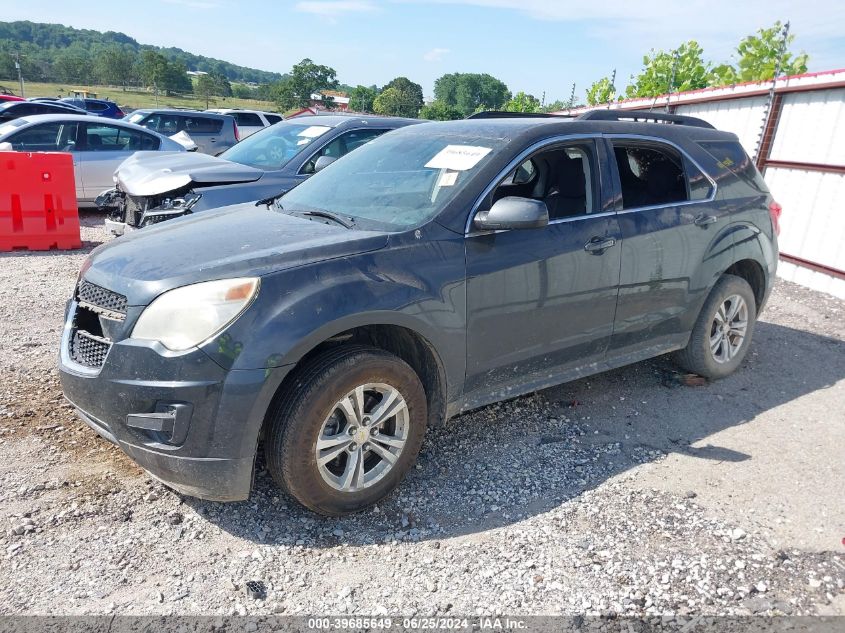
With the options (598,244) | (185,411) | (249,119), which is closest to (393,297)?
(185,411)

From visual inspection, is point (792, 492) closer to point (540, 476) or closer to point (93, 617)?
point (540, 476)

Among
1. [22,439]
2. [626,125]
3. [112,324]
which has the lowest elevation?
Answer: [22,439]

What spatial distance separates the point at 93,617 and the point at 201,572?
43cm

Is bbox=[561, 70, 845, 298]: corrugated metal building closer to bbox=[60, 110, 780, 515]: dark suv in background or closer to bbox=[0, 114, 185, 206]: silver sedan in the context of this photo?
bbox=[60, 110, 780, 515]: dark suv in background

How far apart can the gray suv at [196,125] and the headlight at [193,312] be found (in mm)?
14657

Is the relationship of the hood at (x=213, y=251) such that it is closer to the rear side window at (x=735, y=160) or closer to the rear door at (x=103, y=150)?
the rear side window at (x=735, y=160)

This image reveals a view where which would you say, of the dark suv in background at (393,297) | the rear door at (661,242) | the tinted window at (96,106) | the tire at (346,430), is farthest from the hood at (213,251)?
the tinted window at (96,106)

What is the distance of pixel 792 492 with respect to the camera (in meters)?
3.64

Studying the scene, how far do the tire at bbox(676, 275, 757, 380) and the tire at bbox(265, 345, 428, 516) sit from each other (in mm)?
2536

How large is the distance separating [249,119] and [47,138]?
10.8 meters

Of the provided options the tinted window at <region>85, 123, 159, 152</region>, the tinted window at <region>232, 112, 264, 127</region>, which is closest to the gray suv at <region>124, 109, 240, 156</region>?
the tinted window at <region>232, 112, 264, 127</region>

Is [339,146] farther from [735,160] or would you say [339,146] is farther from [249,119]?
[249,119]

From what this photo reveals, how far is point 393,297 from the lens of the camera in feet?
10.1

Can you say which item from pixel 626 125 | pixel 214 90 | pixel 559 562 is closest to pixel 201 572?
pixel 559 562
